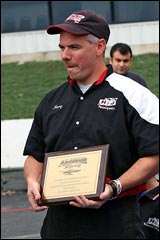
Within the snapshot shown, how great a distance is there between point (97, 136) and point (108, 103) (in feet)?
0.56

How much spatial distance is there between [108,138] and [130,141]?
0.37 ft

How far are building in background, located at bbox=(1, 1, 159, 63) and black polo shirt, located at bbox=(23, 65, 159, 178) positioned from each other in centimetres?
1820

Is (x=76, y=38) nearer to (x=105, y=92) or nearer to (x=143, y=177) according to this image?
(x=105, y=92)

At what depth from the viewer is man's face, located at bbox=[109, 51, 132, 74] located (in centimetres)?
626

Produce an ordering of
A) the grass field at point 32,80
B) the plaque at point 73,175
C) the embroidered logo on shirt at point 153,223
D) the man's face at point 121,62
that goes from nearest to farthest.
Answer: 1. the plaque at point 73,175
2. the embroidered logo on shirt at point 153,223
3. the man's face at point 121,62
4. the grass field at point 32,80

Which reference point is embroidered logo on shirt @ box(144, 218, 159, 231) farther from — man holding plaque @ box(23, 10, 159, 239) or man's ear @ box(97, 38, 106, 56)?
man's ear @ box(97, 38, 106, 56)

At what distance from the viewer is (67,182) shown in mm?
3389

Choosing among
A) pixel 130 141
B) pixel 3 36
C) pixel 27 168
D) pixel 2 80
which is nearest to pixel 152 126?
pixel 130 141

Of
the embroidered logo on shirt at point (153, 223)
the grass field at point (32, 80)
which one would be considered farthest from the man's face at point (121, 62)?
the grass field at point (32, 80)

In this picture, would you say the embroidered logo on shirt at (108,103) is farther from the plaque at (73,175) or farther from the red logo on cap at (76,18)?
the red logo on cap at (76,18)

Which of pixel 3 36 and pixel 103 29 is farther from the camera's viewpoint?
pixel 3 36

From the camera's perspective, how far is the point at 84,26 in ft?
11.3

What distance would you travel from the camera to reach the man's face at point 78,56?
344cm

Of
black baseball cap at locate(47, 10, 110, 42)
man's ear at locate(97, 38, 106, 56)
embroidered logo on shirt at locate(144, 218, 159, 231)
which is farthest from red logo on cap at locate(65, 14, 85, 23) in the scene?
embroidered logo on shirt at locate(144, 218, 159, 231)
